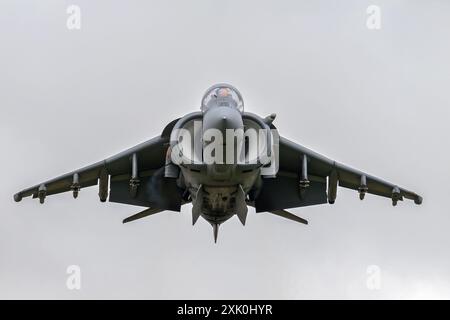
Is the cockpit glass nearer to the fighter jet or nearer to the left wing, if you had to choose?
the fighter jet

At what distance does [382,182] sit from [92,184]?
7051 millimetres

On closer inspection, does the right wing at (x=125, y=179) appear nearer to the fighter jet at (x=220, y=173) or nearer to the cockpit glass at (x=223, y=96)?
the fighter jet at (x=220, y=173)

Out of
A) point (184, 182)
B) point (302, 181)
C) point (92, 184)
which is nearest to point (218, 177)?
point (184, 182)

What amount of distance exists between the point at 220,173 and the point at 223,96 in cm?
170

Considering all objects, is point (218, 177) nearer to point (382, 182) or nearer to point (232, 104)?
point (232, 104)

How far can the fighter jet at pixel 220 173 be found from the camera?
1828 centimetres

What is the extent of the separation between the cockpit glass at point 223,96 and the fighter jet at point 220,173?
2 centimetres

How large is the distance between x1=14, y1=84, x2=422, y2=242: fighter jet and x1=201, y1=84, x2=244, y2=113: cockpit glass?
0.02 meters

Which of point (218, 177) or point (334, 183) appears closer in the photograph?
point (218, 177)

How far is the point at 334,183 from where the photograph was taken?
2220 centimetres

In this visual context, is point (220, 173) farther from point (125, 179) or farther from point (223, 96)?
point (125, 179)

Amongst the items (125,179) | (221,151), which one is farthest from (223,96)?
(125,179)

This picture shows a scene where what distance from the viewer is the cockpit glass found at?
19.0 meters
